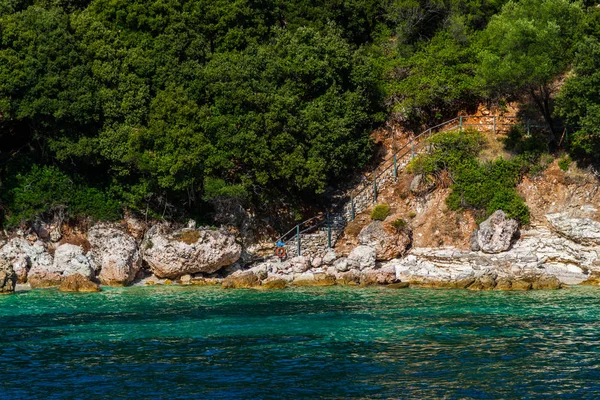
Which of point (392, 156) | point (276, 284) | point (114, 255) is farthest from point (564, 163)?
point (114, 255)

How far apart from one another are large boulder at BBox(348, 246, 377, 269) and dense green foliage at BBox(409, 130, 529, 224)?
19.8ft

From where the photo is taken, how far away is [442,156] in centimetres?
4916

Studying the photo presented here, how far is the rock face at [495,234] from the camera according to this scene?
4434cm

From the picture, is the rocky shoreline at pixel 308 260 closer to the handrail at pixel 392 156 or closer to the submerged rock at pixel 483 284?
the submerged rock at pixel 483 284

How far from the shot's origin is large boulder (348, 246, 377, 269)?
44.6 meters

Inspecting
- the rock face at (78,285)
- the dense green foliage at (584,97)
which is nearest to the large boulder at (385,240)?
the dense green foliage at (584,97)

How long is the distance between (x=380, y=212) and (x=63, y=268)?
57.6 ft

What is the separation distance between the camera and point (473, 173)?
157 feet

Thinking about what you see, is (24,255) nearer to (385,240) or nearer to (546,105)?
(385,240)

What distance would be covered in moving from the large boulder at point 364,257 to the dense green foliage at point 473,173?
604 centimetres

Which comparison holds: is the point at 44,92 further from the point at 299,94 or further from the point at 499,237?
the point at 499,237

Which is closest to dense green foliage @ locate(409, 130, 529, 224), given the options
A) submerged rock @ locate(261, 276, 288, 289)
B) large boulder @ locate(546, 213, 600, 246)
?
large boulder @ locate(546, 213, 600, 246)

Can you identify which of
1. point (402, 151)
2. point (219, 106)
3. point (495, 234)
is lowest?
point (495, 234)

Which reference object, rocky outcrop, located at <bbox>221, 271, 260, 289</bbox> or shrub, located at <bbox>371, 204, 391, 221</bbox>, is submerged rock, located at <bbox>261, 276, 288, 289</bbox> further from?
shrub, located at <bbox>371, 204, 391, 221</bbox>
